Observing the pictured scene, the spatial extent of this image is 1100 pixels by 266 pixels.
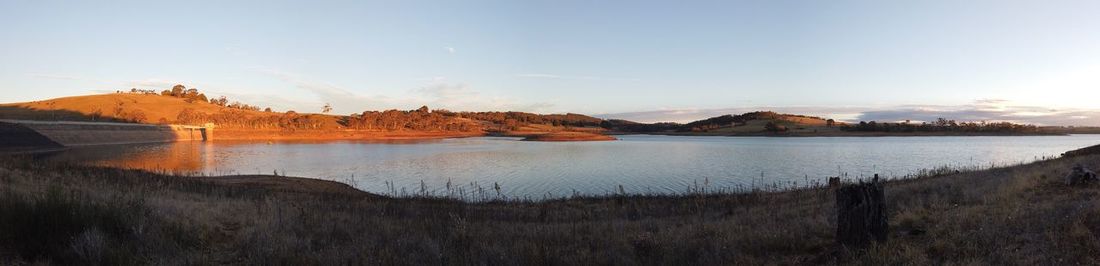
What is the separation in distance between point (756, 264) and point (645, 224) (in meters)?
4.99

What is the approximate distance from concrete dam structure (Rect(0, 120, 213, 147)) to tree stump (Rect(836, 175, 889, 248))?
353 ft

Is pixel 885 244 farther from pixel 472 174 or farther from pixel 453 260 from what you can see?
pixel 472 174

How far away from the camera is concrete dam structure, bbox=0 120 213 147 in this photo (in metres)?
85.3

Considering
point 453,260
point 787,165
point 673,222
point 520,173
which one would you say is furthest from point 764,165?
point 453,260

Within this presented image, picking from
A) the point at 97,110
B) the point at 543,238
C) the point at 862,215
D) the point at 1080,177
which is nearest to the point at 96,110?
the point at 97,110

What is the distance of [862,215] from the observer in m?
7.50

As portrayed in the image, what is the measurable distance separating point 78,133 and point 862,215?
12427 cm

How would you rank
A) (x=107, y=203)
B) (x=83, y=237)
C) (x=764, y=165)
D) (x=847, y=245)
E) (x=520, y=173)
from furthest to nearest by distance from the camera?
(x=764, y=165), (x=520, y=173), (x=107, y=203), (x=847, y=245), (x=83, y=237)

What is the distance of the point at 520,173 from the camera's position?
3972 centimetres

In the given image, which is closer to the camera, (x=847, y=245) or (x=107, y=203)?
(x=847, y=245)

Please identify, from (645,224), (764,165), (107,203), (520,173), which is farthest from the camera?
(764,165)

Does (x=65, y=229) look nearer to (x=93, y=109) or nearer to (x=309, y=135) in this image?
(x=309, y=135)

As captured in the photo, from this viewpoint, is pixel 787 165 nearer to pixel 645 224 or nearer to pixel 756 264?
pixel 645 224

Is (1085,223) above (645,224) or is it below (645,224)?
above
